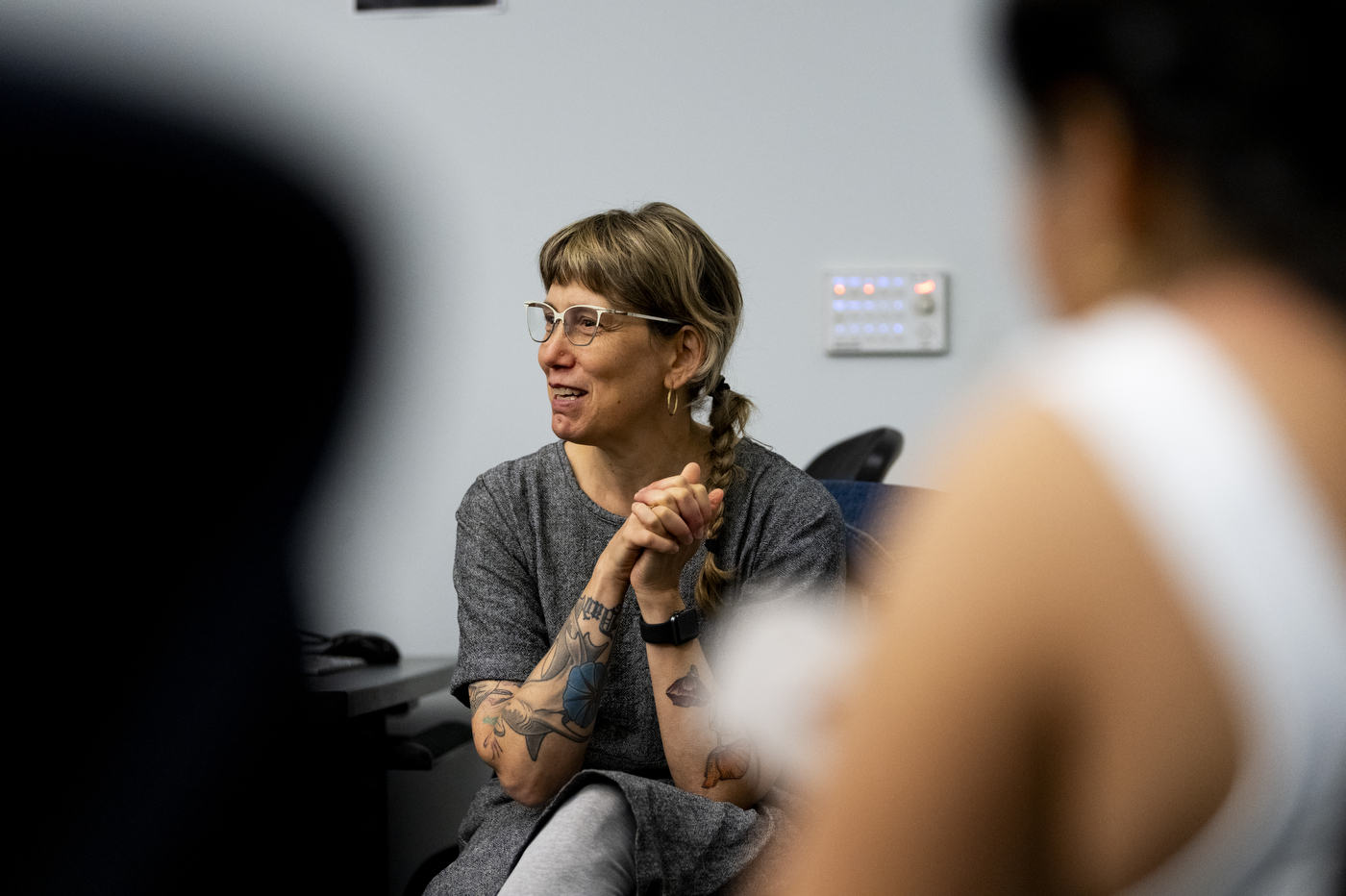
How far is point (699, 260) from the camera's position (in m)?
1.43

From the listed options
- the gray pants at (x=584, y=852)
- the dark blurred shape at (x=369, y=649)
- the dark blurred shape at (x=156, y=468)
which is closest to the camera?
the dark blurred shape at (x=156, y=468)

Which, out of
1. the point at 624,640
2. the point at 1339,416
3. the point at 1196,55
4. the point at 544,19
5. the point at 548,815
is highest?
the point at 544,19

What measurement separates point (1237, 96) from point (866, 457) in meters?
1.35

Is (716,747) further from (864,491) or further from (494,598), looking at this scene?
(864,491)

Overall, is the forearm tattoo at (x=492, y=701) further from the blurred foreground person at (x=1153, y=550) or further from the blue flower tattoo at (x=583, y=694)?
the blurred foreground person at (x=1153, y=550)

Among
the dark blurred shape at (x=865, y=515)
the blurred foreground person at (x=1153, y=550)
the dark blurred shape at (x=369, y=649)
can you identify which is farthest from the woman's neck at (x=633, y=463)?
the blurred foreground person at (x=1153, y=550)

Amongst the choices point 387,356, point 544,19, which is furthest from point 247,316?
point 544,19

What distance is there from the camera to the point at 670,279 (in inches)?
54.8

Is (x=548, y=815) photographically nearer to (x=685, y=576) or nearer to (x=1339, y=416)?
(x=685, y=576)

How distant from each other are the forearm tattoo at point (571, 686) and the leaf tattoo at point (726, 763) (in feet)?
0.48

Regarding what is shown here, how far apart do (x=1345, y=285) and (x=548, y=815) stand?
975 millimetres

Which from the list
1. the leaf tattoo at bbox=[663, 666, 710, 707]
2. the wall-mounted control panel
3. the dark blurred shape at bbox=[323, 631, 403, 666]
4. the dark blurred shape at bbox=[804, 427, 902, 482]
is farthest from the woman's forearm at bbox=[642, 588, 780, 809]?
the wall-mounted control panel

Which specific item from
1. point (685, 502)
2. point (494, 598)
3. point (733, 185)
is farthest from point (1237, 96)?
point (733, 185)

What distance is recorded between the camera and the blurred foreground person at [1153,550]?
33 centimetres
